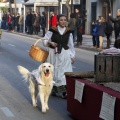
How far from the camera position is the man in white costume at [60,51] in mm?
10305

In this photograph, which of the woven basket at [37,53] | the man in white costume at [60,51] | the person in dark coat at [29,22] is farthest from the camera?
the person in dark coat at [29,22]

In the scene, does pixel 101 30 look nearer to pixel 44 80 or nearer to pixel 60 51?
pixel 60 51

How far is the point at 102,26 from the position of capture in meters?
26.1

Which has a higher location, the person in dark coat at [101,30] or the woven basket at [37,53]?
the woven basket at [37,53]

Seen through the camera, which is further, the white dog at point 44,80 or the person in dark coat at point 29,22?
the person in dark coat at point 29,22

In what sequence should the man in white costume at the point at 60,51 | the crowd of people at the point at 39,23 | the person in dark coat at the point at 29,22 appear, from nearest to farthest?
the man in white costume at the point at 60,51 → the crowd of people at the point at 39,23 → the person in dark coat at the point at 29,22

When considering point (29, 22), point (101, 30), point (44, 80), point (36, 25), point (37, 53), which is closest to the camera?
point (44, 80)

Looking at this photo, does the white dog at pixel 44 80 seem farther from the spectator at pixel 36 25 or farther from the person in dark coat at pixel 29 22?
the person in dark coat at pixel 29 22

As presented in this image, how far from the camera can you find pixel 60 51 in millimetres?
10398

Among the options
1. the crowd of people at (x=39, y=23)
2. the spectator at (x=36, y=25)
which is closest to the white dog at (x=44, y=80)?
the crowd of people at (x=39, y=23)

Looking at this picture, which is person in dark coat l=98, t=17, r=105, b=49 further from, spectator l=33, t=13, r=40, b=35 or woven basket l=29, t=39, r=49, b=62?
woven basket l=29, t=39, r=49, b=62

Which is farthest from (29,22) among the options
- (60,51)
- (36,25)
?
(60,51)

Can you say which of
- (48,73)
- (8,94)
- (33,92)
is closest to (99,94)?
(48,73)

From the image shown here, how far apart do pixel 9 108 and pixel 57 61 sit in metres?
1.72
